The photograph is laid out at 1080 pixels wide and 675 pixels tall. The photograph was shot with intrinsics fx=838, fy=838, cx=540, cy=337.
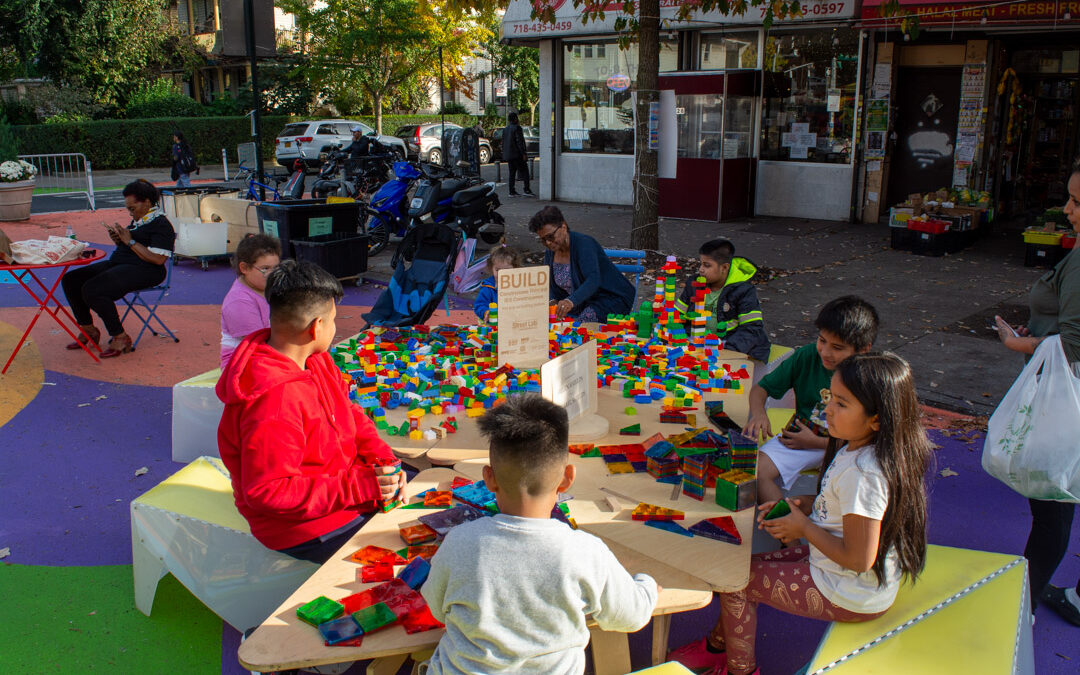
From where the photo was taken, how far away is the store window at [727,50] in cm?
1366

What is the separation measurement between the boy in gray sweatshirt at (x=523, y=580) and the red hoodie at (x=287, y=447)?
894 millimetres

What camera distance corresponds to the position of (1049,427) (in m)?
Answer: 3.32

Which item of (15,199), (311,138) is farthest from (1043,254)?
(311,138)

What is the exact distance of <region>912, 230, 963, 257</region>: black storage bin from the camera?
10.7 m

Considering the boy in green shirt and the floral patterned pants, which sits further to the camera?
the boy in green shirt

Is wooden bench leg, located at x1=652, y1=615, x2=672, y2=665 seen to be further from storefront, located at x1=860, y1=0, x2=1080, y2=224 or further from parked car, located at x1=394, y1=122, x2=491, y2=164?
parked car, located at x1=394, y1=122, x2=491, y2=164

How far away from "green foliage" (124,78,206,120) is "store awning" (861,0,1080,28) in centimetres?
2631

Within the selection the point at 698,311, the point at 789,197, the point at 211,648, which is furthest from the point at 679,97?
the point at 211,648

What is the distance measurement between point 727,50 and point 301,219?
8.23 meters

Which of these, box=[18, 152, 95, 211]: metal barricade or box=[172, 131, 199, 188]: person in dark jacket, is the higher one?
box=[172, 131, 199, 188]: person in dark jacket

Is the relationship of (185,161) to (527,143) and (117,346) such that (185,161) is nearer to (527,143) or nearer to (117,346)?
(117,346)

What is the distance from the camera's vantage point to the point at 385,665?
257cm

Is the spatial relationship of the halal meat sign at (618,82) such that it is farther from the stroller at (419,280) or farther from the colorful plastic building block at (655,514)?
the colorful plastic building block at (655,514)

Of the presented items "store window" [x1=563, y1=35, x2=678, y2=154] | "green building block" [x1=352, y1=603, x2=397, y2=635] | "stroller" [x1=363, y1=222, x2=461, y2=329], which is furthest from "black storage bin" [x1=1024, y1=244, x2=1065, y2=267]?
"green building block" [x1=352, y1=603, x2=397, y2=635]
